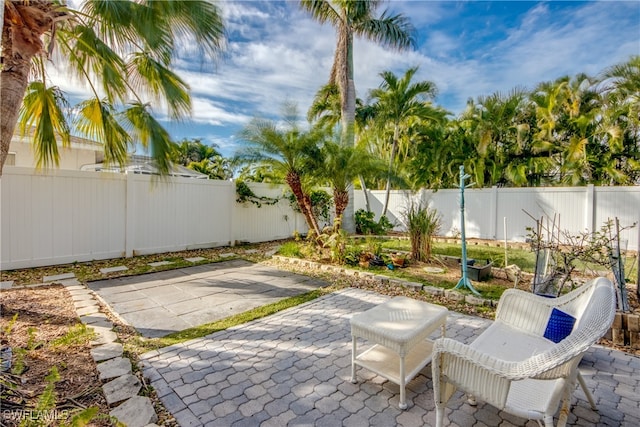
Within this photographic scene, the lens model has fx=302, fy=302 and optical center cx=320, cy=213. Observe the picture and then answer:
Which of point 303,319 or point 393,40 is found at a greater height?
point 393,40

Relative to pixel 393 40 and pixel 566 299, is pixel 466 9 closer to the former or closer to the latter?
pixel 393 40

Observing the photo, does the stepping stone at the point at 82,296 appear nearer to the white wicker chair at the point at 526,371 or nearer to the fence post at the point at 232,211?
the fence post at the point at 232,211

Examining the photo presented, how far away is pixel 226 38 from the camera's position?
4.52 m

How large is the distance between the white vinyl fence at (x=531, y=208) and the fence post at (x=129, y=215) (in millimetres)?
6401

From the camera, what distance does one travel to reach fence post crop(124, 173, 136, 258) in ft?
22.8

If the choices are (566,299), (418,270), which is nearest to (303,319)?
(566,299)

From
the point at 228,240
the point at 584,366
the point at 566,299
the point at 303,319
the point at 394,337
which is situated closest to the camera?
the point at 394,337

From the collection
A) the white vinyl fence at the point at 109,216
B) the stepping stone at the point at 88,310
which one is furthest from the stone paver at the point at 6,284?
the stepping stone at the point at 88,310

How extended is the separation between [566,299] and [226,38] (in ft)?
17.0

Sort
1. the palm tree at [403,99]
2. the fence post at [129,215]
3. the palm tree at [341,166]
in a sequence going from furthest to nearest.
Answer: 1. the palm tree at [403,99]
2. the palm tree at [341,166]
3. the fence post at [129,215]

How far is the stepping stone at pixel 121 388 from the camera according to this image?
7.25 ft

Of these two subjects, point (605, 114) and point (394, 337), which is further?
point (605, 114)

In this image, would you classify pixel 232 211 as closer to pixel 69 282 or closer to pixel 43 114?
pixel 69 282

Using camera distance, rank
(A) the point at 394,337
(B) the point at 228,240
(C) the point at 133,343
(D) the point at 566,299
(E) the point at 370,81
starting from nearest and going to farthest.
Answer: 1. (A) the point at 394,337
2. (D) the point at 566,299
3. (C) the point at 133,343
4. (B) the point at 228,240
5. (E) the point at 370,81
